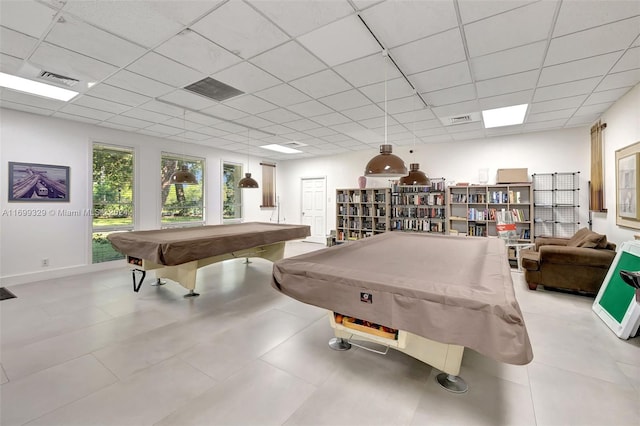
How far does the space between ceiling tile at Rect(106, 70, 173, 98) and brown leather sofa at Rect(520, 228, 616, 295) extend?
5.62m

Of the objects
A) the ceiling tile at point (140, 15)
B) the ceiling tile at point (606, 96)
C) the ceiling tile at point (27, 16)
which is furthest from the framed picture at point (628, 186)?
the ceiling tile at point (27, 16)

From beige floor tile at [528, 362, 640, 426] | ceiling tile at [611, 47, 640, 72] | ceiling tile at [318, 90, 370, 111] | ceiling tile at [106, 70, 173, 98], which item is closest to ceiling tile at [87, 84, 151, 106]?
ceiling tile at [106, 70, 173, 98]

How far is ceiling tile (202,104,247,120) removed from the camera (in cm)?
423

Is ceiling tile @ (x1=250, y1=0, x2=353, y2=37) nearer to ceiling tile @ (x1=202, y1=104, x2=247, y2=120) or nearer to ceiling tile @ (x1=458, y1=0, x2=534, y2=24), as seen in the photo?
ceiling tile @ (x1=458, y1=0, x2=534, y2=24)

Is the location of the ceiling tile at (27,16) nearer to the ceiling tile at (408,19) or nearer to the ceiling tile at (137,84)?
the ceiling tile at (137,84)

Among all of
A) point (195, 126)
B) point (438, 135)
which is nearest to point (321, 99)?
point (195, 126)

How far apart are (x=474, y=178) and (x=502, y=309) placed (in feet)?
18.9

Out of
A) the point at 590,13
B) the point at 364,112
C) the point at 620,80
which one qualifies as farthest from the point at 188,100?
the point at 620,80

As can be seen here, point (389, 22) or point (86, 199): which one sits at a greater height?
point (389, 22)

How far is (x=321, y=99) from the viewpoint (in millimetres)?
3896

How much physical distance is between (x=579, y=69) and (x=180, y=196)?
24.1ft

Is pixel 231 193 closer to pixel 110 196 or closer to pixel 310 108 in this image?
pixel 110 196

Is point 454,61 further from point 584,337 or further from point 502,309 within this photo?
point 584,337

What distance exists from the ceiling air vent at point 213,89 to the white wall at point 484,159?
15.3 ft
